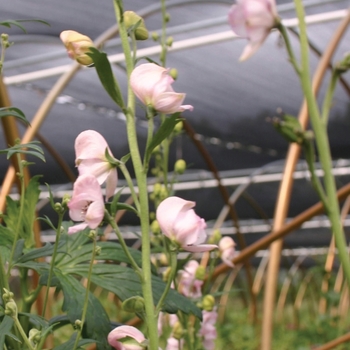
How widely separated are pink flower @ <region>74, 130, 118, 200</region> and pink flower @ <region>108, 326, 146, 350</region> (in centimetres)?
14

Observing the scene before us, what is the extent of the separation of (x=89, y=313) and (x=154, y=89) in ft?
0.85

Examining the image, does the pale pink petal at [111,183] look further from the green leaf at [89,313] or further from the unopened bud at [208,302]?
the unopened bud at [208,302]

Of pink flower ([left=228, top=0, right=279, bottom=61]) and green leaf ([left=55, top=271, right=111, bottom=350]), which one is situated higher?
pink flower ([left=228, top=0, right=279, bottom=61])

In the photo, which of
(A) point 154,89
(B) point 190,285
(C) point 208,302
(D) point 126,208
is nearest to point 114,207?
(D) point 126,208

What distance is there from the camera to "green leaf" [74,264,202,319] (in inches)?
26.8

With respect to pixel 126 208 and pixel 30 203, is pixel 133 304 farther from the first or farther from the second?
pixel 30 203

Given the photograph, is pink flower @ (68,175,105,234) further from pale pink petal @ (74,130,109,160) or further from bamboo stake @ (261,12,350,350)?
bamboo stake @ (261,12,350,350)

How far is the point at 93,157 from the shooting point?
2.01 ft

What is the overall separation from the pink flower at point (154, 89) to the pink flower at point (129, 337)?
21 centimetres

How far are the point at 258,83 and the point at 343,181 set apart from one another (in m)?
3.26

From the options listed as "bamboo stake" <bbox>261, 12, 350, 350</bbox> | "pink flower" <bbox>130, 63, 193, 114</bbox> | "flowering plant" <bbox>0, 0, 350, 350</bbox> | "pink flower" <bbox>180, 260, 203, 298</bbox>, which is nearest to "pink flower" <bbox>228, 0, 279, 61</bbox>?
"flowering plant" <bbox>0, 0, 350, 350</bbox>

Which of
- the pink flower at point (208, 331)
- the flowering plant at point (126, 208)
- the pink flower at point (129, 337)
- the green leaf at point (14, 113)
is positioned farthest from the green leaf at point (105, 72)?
the pink flower at point (208, 331)

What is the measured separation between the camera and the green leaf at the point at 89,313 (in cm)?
66

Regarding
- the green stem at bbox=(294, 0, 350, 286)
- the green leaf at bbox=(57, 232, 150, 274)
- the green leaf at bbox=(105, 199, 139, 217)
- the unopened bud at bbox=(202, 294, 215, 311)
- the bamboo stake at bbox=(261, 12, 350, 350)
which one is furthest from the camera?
the bamboo stake at bbox=(261, 12, 350, 350)
